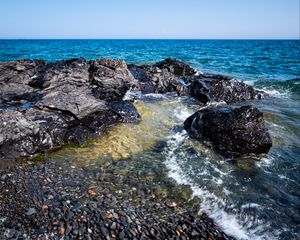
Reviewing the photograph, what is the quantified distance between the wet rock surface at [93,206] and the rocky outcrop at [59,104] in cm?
151

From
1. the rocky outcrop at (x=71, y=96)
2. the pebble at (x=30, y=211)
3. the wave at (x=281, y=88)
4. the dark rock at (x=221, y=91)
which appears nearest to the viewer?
the pebble at (x=30, y=211)

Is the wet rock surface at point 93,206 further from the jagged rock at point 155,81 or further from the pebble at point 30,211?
the jagged rock at point 155,81

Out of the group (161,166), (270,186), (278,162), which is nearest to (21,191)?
(161,166)

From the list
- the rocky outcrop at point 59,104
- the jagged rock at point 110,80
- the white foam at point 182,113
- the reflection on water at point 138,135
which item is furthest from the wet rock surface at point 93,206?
the jagged rock at point 110,80

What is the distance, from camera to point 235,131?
9.09 metres

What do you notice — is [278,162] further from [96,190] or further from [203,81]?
[203,81]

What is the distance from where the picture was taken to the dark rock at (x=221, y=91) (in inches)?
622

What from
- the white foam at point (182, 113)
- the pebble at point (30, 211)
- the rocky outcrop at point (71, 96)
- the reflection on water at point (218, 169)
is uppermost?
the rocky outcrop at point (71, 96)

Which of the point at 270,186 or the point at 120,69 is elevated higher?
the point at 120,69

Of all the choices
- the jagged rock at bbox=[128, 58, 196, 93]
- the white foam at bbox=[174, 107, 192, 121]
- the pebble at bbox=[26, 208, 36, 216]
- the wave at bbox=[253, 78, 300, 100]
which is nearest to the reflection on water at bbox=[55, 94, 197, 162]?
the white foam at bbox=[174, 107, 192, 121]

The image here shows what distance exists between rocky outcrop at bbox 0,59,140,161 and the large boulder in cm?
328

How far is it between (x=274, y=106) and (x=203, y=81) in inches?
172

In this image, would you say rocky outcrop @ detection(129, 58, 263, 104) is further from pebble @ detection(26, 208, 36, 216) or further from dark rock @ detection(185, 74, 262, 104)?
pebble @ detection(26, 208, 36, 216)

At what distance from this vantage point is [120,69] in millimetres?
14898
